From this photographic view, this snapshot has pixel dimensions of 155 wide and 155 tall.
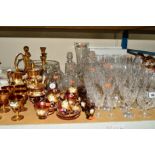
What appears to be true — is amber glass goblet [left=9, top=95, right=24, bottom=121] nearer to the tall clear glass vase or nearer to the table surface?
the table surface

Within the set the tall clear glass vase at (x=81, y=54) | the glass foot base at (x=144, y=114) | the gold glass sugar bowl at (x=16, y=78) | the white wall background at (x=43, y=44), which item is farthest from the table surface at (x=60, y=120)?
the white wall background at (x=43, y=44)

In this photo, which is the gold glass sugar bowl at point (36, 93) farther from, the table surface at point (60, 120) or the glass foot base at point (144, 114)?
the glass foot base at point (144, 114)

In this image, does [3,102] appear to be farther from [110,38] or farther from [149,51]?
[149,51]

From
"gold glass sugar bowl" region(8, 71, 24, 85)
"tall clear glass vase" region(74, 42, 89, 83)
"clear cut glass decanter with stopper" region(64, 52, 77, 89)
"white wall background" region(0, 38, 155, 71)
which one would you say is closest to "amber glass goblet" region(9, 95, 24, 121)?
"gold glass sugar bowl" region(8, 71, 24, 85)

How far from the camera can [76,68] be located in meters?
1.21

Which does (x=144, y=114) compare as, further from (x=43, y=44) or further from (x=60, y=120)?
(x=43, y=44)

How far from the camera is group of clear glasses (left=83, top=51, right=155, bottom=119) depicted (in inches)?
34.8

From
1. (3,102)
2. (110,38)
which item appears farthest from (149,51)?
(3,102)

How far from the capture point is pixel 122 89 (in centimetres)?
92

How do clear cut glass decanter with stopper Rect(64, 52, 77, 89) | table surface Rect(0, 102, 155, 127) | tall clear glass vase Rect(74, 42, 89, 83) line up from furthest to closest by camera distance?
tall clear glass vase Rect(74, 42, 89, 83) < clear cut glass decanter with stopper Rect(64, 52, 77, 89) < table surface Rect(0, 102, 155, 127)

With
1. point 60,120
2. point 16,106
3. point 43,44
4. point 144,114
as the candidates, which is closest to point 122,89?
point 144,114
